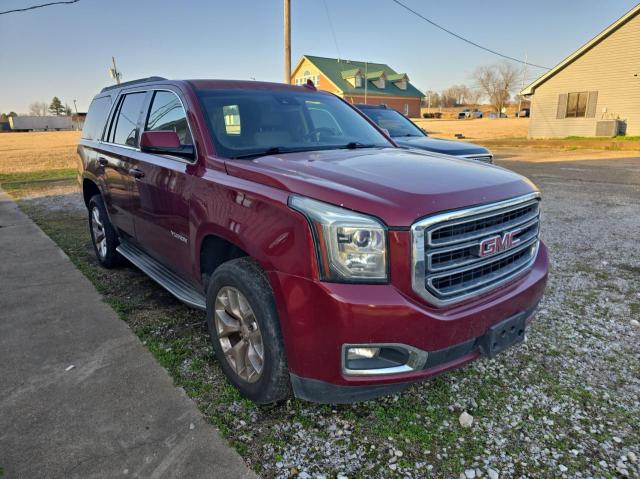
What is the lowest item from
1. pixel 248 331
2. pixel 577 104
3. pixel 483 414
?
pixel 483 414

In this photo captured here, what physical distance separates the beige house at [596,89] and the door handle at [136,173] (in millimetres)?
25394

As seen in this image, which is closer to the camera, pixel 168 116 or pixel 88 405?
pixel 88 405

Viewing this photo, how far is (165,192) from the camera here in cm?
344

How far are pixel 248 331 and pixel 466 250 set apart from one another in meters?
1.30

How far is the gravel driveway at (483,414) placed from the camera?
7.50 feet

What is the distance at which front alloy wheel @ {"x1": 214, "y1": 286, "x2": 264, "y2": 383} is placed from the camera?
2.61 metres

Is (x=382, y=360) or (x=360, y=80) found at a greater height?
(x=360, y=80)

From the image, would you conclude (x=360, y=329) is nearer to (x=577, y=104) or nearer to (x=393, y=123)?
(x=393, y=123)

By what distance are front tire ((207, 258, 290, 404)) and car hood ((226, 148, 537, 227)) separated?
55cm

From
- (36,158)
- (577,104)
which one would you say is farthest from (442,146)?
(36,158)

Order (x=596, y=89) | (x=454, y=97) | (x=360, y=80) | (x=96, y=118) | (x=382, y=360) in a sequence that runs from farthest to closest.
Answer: (x=454, y=97), (x=360, y=80), (x=596, y=89), (x=96, y=118), (x=382, y=360)

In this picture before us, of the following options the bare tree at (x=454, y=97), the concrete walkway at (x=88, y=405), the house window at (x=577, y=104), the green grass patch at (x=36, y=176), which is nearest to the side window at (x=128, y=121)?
the concrete walkway at (x=88, y=405)

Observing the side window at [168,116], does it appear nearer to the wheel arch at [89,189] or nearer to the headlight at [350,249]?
the headlight at [350,249]

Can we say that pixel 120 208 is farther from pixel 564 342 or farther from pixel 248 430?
pixel 564 342
